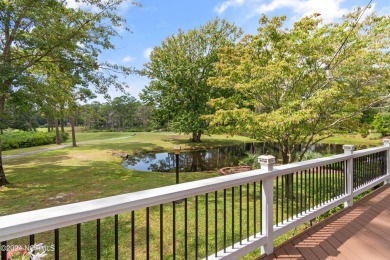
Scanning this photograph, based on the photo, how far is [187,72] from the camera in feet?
56.5

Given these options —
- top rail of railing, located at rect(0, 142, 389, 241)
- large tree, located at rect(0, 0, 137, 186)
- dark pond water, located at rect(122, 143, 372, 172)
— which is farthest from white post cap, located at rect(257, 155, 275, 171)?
dark pond water, located at rect(122, 143, 372, 172)

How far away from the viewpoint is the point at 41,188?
Result: 6.59m

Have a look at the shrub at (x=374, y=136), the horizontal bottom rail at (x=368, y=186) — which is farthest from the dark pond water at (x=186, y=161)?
the shrub at (x=374, y=136)

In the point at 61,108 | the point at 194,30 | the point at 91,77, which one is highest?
the point at 194,30

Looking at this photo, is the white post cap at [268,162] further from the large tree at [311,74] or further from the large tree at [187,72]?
the large tree at [187,72]

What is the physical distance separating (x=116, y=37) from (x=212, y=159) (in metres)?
8.07

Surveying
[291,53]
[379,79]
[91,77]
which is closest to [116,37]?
[91,77]

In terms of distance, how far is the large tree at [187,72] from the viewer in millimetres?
17219

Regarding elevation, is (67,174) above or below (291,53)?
below

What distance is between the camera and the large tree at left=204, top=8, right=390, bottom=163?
484cm

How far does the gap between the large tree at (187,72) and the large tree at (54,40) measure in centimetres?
952

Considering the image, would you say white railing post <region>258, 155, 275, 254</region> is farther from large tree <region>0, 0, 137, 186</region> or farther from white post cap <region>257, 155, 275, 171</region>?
large tree <region>0, 0, 137, 186</region>

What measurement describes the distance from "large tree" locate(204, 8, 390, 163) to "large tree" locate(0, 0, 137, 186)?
14.6 ft

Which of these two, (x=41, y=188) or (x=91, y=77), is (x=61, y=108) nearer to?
(x=91, y=77)
